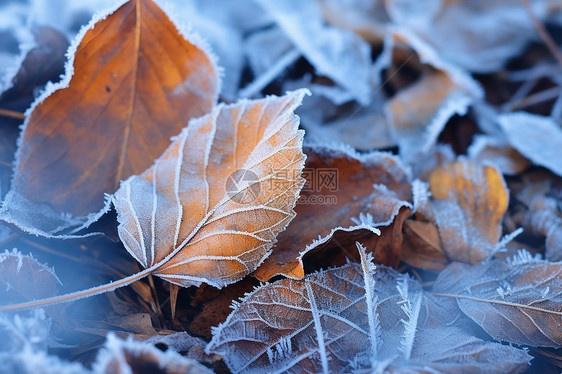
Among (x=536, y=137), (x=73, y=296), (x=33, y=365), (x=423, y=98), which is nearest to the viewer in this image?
(x=33, y=365)

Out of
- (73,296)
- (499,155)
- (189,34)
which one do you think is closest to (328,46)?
(189,34)

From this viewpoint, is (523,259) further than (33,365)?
Yes

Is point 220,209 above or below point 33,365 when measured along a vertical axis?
below

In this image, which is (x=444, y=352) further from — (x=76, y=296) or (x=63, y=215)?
(x=63, y=215)

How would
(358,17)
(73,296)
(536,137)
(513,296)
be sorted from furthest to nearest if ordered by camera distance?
(358,17)
(536,137)
(513,296)
(73,296)

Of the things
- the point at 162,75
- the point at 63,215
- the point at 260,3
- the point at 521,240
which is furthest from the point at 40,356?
the point at 260,3

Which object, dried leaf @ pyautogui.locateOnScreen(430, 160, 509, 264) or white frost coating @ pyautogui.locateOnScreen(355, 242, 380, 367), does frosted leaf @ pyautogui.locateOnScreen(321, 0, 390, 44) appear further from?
white frost coating @ pyautogui.locateOnScreen(355, 242, 380, 367)

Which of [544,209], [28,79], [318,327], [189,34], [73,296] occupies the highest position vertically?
[28,79]

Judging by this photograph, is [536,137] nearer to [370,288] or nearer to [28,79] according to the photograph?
[370,288]
